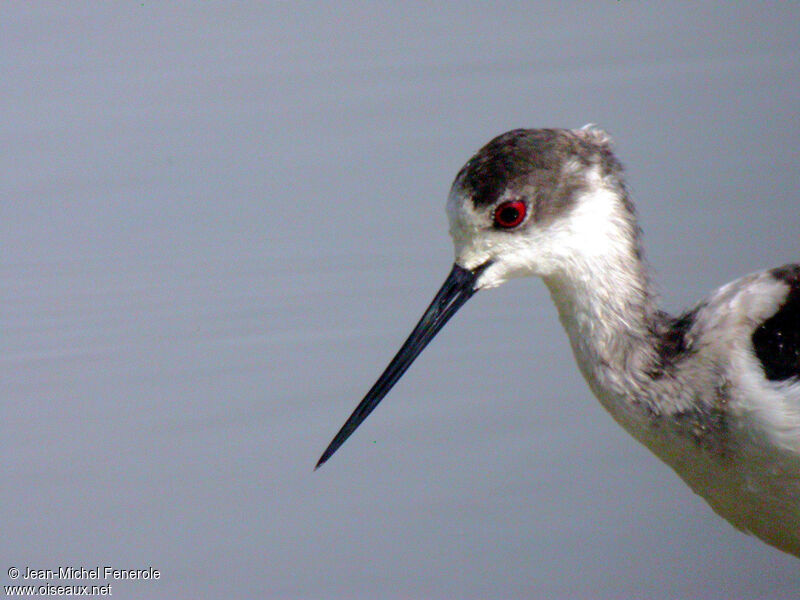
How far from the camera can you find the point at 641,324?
2.76m

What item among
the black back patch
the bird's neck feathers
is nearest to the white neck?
the bird's neck feathers

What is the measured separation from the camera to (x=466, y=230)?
2.84 metres

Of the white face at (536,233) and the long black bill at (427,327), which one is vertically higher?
the white face at (536,233)

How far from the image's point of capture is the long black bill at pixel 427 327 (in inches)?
114

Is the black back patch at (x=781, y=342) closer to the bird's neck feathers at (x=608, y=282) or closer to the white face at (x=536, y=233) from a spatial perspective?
the bird's neck feathers at (x=608, y=282)

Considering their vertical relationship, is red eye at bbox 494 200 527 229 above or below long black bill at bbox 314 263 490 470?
above

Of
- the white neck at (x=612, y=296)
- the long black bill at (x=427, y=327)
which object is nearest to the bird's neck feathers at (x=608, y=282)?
the white neck at (x=612, y=296)

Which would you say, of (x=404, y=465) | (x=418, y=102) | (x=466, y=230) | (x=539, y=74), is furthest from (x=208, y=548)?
(x=539, y=74)

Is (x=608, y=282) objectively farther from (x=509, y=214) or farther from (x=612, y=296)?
(x=509, y=214)

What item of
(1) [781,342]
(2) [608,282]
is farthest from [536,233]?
(1) [781,342]

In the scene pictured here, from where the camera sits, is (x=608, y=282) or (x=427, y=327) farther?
A: (x=427, y=327)

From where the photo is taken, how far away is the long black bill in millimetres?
2904

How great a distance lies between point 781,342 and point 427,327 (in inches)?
28.2

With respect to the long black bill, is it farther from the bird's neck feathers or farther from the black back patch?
the black back patch
